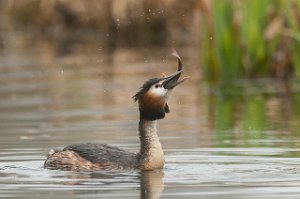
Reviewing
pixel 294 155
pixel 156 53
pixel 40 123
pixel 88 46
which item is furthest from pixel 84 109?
pixel 88 46

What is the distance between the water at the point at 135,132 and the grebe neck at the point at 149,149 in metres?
0.12

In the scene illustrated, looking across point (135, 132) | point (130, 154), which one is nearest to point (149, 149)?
point (130, 154)

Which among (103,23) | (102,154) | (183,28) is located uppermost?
(103,23)

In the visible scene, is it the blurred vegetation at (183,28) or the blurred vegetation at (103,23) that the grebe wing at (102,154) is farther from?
the blurred vegetation at (103,23)

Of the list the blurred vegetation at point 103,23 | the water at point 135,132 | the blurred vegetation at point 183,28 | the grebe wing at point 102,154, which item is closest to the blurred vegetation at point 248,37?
the blurred vegetation at point 183,28

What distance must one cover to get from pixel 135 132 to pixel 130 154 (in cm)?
262

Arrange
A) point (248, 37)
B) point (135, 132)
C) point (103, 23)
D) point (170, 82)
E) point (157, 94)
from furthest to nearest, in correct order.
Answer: point (103, 23) → point (248, 37) → point (135, 132) → point (170, 82) → point (157, 94)

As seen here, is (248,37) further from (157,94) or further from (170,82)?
(157,94)

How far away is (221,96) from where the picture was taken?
16406mm

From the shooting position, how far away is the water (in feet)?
30.0

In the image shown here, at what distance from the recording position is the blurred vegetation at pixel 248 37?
1608 centimetres

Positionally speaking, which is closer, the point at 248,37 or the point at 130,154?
the point at 130,154

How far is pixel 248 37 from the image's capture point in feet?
53.9

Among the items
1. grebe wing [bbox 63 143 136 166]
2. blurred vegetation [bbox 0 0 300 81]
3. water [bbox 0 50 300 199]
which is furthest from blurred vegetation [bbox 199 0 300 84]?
grebe wing [bbox 63 143 136 166]
